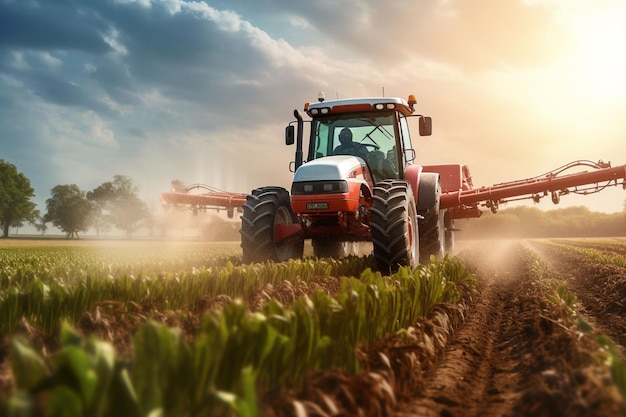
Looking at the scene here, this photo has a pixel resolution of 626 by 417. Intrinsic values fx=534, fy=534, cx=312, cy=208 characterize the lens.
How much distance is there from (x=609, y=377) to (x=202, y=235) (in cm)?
5620

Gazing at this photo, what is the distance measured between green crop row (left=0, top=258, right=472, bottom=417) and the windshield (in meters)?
5.90

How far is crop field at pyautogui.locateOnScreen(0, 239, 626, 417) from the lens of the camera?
1.83 meters

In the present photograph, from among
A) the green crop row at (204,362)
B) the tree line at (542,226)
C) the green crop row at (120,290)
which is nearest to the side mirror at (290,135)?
the green crop row at (120,290)

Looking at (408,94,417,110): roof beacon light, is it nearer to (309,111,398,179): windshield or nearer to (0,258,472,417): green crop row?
(309,111,398,179): windshield

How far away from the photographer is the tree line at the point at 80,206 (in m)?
71.6

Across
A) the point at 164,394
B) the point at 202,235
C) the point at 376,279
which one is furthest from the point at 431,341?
the point at 202,235

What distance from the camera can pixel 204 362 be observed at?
2197mm

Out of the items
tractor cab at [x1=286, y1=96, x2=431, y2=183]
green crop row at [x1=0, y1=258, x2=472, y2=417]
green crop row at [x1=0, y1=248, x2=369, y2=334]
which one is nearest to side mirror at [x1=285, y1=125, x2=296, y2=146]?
tractor cab at [x1=286, y1=96, x2=431, y2=183]

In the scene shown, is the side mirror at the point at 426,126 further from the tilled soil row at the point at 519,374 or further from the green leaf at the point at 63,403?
the green leaf at the point at 63,403

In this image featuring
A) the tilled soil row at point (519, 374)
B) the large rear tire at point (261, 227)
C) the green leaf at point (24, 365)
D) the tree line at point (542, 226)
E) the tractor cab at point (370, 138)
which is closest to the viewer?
the green leaf at point (24, 365)

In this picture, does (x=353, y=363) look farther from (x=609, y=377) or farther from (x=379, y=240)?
(x=379, y=240)

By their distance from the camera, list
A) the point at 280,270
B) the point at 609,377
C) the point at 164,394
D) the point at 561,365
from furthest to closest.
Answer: the point at 280,270
the point at 561,365
the point at 609,377
the point at 164,394

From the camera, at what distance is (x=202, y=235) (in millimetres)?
57188

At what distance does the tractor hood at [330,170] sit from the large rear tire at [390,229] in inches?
23.9
